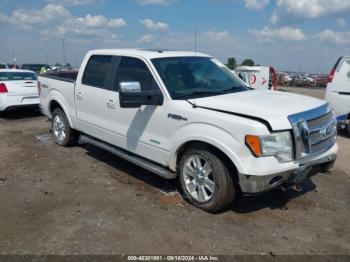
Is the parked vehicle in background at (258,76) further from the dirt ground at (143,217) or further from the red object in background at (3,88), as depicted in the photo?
the dirt ground at (143,217)

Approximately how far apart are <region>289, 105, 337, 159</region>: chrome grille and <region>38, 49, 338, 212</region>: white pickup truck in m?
0.01

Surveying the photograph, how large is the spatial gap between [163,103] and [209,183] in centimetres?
117

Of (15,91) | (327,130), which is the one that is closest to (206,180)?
(327,130)

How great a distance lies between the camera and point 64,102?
683 cm

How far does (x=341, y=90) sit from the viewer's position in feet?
28.4

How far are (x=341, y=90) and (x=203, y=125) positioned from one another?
19.5 feet

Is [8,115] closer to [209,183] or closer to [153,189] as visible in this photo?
[153,189]

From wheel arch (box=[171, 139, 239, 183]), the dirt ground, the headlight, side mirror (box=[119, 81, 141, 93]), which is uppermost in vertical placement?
side mirror (box=[119, 81, 141, 93])

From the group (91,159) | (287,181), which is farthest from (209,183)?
(91,159)

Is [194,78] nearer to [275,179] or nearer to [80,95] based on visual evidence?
[275,179]

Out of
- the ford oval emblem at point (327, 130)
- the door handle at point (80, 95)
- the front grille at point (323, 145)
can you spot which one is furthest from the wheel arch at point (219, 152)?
the door handle at point (80, 95)

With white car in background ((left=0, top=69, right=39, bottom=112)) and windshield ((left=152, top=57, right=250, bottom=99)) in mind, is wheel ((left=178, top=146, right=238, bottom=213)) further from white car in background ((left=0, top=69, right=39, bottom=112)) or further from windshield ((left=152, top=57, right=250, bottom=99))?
white car in background ((left=0, top=69, right=39, bottom=112))

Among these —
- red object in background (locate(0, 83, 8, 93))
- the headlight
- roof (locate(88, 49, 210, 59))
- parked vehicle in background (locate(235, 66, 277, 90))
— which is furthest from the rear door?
parked vehicle in background (locate(235, 66, 277, 90))

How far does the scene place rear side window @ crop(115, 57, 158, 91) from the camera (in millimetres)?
4863
